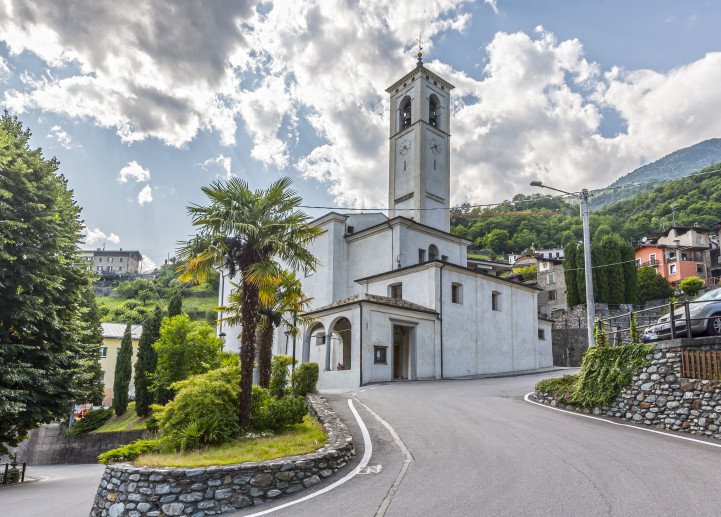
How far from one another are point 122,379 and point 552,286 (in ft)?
169

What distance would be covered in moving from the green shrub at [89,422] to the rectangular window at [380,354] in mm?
22720

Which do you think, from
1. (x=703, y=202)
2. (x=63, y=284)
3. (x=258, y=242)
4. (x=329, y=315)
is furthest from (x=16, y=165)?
(x=703, y=202)

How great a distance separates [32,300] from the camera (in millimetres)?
17312

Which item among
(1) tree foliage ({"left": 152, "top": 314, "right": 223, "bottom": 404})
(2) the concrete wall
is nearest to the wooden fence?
(1) tree foliage ({"left": 152, "top": 314, "right": 223, "bottom": 404})

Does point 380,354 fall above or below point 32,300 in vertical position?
below

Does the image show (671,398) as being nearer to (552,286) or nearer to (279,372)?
(279,372)

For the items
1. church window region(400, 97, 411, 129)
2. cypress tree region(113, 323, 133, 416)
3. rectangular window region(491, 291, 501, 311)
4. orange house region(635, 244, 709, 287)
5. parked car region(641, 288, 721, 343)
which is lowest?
cypress tree region(113, 323, 133, 416)

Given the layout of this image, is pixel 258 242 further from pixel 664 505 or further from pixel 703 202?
pixel 703 202

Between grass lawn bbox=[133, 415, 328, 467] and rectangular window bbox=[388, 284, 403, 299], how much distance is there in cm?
2109

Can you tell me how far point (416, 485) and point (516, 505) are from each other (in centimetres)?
176

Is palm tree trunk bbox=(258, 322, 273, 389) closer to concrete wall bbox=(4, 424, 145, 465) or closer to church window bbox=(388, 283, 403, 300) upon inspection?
church window bbox=(388, 283, 403, 300)

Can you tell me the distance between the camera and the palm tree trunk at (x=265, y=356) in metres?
17.0

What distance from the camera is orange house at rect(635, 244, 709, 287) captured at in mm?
66750

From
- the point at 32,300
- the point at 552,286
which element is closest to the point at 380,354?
the point at 32,300
